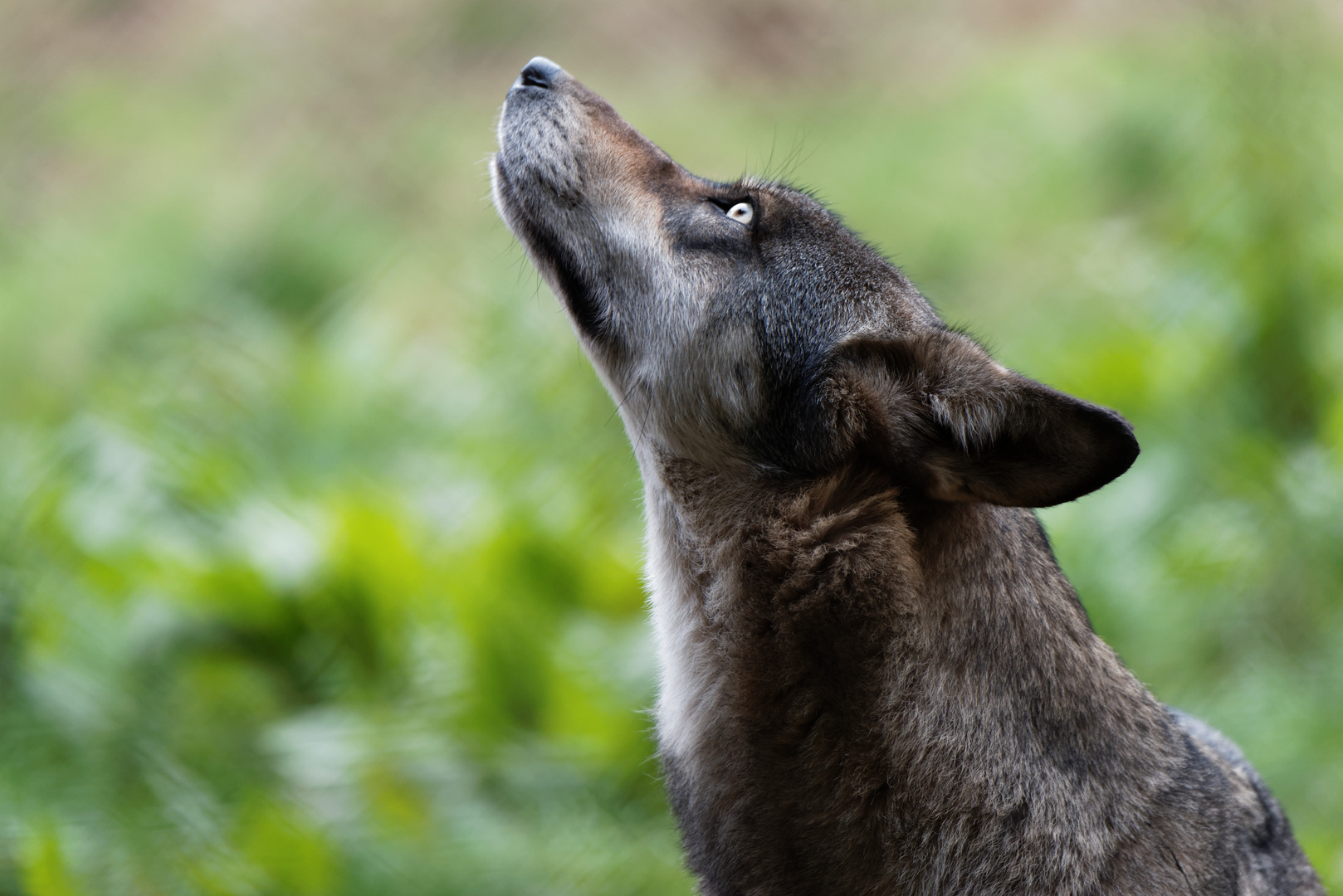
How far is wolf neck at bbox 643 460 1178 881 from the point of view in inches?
95.0

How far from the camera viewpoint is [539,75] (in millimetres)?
2945

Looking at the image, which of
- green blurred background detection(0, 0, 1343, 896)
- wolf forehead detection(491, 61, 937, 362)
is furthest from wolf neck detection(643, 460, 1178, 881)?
green blurred background detection(0, 0, 1343, 896)

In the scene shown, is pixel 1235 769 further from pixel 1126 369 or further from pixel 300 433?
pixel 300 433

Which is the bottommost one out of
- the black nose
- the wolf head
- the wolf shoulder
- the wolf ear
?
the wolf shoulder

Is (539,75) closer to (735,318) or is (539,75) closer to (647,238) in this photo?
(647,238)

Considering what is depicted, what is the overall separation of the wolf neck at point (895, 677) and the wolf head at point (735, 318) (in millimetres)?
128

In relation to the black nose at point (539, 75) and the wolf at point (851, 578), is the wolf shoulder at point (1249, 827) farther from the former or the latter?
the black nose at point (539, 75)

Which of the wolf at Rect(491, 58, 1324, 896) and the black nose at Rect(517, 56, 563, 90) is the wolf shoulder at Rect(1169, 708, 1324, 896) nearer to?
the wolf at Rect(491, 58, 1324, 896)

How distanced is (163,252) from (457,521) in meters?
3.48

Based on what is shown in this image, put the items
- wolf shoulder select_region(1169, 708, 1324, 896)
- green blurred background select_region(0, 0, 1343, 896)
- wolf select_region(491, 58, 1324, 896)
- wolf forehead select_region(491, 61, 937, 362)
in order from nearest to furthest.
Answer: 1. wolf select_region(491, 58, 1324, 896)
2. wolf shoulder select_region(1169, 708, 1324, 896)
3. wolf forehead select_region(491, 61, 937, 362)
4. green blurred background select_region(0, 0, 1343, 896)

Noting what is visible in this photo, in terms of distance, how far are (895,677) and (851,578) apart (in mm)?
214

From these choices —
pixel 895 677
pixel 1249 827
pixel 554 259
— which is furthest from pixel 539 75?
pixel 1249 827

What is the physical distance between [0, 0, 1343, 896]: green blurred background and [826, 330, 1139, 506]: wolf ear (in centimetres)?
146

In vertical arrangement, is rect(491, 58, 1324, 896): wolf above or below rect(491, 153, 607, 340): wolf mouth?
below
